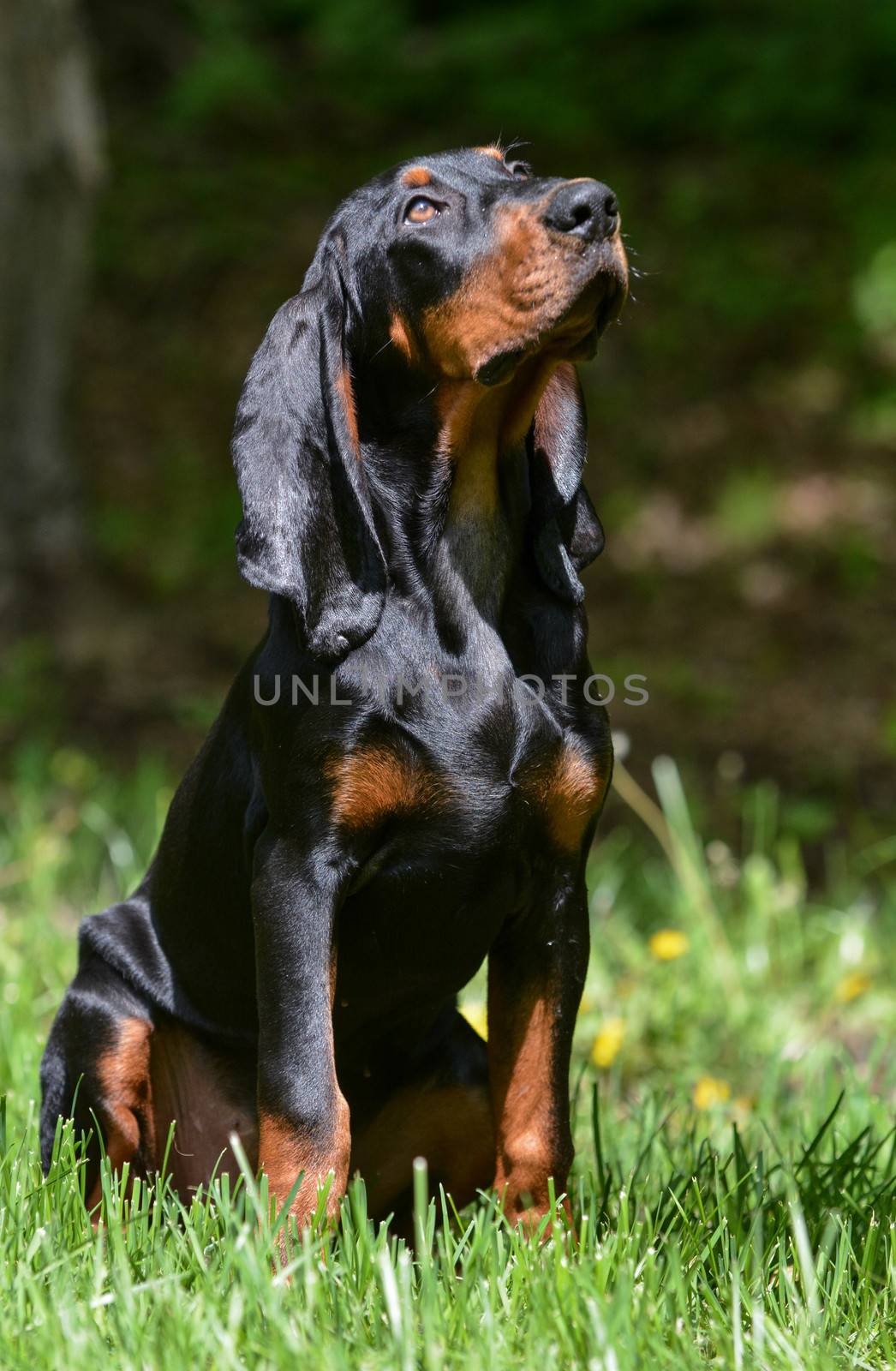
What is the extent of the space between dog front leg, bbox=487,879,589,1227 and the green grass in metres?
0.12

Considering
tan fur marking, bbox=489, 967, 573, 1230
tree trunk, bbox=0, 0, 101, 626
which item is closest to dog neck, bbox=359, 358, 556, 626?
tan fur marking, bbox=489, 967, 573, 1230

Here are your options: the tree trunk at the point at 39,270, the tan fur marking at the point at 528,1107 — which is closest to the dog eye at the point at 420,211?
the tan fur marking at the point at 528,1107

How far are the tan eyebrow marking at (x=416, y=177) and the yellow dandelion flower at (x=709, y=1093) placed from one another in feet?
7.59

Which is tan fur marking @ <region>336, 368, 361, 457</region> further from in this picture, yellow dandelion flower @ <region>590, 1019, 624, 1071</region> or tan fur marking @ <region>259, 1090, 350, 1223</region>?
yellow dandelion flower @ <region>590, 1019, 624, 1071</region>

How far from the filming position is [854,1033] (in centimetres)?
476

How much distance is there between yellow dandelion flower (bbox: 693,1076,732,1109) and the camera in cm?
394

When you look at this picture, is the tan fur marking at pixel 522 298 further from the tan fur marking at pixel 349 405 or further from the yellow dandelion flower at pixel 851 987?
the yellow dandelion flower at pixel 851 987

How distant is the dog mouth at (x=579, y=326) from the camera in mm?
2633

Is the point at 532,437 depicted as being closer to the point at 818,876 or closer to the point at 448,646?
the point at 448,646

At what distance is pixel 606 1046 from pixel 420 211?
2.22 meters

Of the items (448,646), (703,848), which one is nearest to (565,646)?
(448,646)

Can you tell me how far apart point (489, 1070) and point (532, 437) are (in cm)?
124

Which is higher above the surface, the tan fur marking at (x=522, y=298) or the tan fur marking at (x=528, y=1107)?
the tan fur marking at (x=522, y=298)

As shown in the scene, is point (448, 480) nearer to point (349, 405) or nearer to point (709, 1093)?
point (349, 405)
